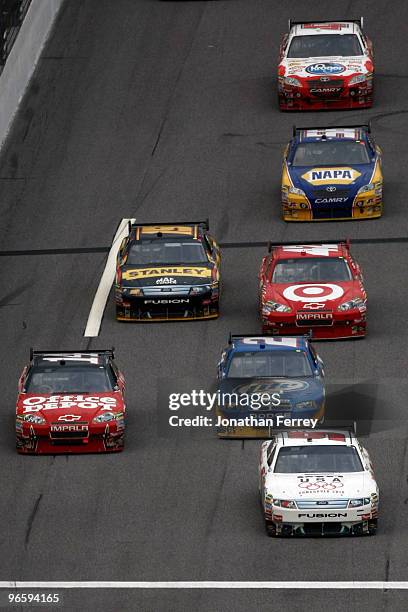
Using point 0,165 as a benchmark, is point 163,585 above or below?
above

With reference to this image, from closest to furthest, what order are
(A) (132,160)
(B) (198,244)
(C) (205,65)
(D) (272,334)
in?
(D) (272,334) → (B) (198,244) → (A) (132,160) → (C) (205,65)

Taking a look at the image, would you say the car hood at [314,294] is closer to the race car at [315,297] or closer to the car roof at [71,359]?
the race car at [315,297]

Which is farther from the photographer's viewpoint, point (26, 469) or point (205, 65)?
point (205, 65)

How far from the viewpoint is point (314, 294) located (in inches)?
1502

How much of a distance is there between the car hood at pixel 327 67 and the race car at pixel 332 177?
13.6 ft

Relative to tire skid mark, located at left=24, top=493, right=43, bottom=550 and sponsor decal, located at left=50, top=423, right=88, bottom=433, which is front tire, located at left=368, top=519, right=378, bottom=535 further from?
sponsor decal, located at left=50, top=423, right=88, bottom=433

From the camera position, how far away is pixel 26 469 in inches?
1298

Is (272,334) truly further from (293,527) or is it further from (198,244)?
(293,527)

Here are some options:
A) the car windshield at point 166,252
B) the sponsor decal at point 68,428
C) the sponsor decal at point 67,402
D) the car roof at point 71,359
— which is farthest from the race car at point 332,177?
the sponsor decal at point 68,428

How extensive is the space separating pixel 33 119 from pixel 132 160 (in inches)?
168

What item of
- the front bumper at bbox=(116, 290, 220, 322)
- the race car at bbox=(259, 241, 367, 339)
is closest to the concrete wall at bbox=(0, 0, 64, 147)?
the front bumper at bbox=(116, 290, 220, 322)

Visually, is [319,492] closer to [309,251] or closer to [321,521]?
[321,521]

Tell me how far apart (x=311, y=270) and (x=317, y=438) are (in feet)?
28.1

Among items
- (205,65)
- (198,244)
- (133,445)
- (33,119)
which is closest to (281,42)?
(205,65)
